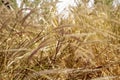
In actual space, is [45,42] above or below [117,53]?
above

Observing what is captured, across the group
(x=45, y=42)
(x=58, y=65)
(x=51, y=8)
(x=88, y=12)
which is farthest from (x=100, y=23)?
(x=45, y=42)

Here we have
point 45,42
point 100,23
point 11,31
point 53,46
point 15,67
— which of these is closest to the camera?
point 45,42

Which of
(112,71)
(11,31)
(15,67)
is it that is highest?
(11,31)

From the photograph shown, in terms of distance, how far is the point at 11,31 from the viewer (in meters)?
1.50

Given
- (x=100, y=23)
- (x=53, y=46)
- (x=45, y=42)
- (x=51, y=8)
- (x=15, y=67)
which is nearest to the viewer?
(x=45, y=42)

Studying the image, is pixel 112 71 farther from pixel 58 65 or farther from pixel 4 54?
pixel 4 54

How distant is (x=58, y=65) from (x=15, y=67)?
0.26 metres

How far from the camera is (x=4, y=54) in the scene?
4.65 ft

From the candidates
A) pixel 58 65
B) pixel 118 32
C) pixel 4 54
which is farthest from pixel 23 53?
pixel 118 32

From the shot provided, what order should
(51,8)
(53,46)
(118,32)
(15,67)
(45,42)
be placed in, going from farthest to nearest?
(51,8)
(118,32)
(53,46)
(15,67)
(45,42)

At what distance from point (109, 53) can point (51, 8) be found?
2.29ft

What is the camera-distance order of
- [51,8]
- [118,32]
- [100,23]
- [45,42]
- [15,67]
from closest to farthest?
[45,42] → [15,67] → [118,32] → [100,23] → [51,8]

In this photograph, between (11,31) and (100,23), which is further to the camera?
(100,23)

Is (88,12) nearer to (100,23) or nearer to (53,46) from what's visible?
(100,23)
